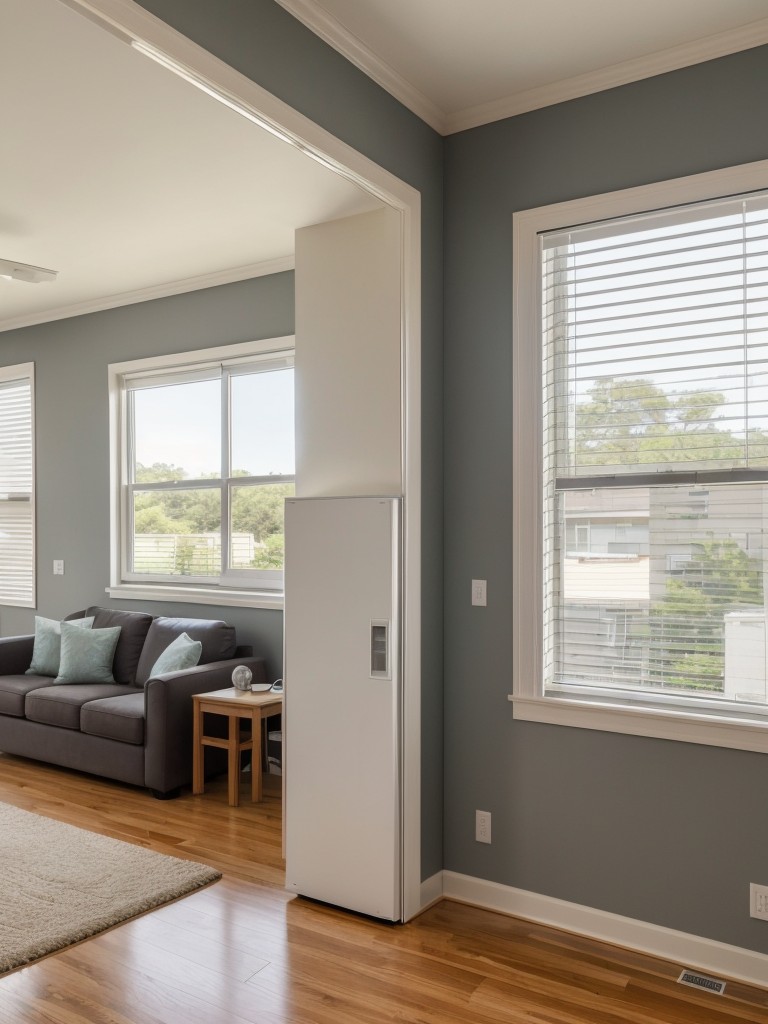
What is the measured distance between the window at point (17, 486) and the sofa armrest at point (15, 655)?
859 mm

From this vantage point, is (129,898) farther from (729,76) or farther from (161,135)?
(729,76)

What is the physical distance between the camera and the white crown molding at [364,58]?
245 cm

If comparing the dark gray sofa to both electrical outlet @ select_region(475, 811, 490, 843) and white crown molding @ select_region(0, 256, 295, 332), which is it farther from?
white crown molding @ select_region(0, 256, 295, 332)

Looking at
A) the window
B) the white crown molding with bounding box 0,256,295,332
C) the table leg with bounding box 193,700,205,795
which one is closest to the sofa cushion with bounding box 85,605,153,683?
the table leg with bounding box 193,700,205,795

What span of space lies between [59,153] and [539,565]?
2510mm

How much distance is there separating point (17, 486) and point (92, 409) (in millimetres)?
1097

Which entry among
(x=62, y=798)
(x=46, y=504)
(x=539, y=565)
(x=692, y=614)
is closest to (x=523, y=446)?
(x=539, y=565)

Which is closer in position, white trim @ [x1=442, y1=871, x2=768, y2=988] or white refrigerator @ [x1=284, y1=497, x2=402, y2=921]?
white trim @ [x1=442, y1=871, x2=768, y2=988]

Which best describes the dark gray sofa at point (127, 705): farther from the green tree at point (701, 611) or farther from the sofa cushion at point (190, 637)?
the green tree at point (701, 611)

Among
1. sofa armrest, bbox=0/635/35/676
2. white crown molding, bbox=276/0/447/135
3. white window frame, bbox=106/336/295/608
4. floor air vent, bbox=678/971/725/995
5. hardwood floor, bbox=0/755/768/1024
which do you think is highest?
white crown molding, bbox=276/0/447/135

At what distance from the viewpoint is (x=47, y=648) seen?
5.23 metres

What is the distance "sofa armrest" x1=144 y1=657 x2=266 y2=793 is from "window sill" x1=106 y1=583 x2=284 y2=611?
0.60 m

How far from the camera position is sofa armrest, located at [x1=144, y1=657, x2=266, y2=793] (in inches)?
165

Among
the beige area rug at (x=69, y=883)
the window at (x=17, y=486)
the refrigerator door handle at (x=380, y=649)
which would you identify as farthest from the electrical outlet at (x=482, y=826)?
the window at (x=17, y=486)
